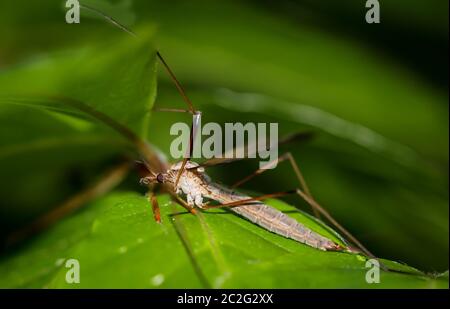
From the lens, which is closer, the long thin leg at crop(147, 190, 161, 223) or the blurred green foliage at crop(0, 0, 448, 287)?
the blurred green foliage at crop(0, 0, 448, 287)

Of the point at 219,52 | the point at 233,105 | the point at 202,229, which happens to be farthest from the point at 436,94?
the point at 202,229

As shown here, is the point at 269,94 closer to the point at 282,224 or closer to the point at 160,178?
the point at 160,178

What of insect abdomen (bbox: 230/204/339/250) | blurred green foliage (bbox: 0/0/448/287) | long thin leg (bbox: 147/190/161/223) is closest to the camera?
blurred green foliage (bbox: 0/0/448/287)

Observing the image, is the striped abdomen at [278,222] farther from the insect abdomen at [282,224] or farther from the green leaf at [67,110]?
the green leaf at [67,110]

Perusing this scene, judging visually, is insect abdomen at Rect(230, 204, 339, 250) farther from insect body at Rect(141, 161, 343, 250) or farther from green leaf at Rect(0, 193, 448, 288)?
green leaf at Rect(0, 193, 448, 288)

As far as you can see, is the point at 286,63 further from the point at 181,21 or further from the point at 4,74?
the point at 4,74

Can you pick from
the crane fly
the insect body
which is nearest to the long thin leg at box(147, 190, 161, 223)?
the crane fly
